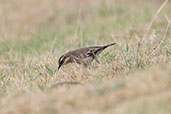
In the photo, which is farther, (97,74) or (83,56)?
(83,56)

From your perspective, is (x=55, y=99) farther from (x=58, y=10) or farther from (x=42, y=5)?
(x=42, y=5)

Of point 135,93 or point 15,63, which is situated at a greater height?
point 135,93

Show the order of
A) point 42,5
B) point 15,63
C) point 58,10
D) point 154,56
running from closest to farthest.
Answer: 1. point 154,56
2. point 15,63
3. point 58,10
4. point 42,5

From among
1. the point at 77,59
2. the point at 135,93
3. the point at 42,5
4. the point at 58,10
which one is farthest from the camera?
the point at 42,5

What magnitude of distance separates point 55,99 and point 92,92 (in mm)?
403

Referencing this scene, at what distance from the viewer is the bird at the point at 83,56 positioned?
7.09 meters

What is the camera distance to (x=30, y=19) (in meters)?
16.2

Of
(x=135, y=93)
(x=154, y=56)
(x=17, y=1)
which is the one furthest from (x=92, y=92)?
(x=17, y=1)

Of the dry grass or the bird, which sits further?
the bird

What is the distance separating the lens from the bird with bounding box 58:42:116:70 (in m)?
7.09

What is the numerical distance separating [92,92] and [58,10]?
1127 cm

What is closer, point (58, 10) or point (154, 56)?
point (154, 56)

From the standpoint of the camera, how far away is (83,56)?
737 centimetres

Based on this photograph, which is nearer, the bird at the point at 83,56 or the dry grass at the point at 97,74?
the dry grass at the point at 97,74
